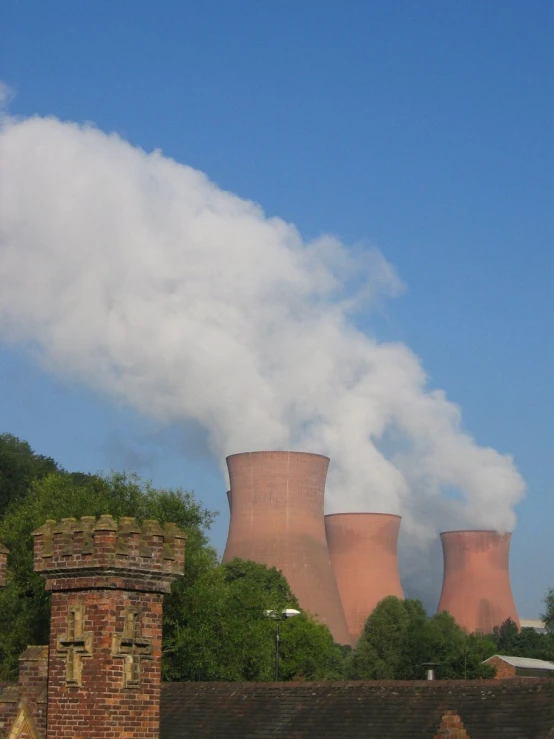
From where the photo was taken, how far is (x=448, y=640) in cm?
5384

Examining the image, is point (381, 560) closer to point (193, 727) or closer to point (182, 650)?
point (182, 650)

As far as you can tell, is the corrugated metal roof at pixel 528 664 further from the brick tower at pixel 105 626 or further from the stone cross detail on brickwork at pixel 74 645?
the stone cross detail on brickwork at pixel 74 645

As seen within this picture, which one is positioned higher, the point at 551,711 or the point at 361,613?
the point at 361,613

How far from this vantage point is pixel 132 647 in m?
9.45

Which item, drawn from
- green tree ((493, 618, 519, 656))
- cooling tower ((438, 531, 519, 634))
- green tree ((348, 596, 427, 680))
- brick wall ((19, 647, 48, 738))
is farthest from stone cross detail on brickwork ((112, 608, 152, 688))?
green tree ((493, 618, 519, 656))

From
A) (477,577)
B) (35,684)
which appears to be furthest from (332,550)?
(35,684)

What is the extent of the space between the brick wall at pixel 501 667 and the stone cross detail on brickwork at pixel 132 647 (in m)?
40.8

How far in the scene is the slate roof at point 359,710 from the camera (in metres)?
13.0

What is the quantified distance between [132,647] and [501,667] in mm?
43277

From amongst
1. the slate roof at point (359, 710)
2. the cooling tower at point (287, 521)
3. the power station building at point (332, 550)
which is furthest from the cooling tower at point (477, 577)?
the slate roof at point (359, 710)

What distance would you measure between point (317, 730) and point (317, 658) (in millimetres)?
35042

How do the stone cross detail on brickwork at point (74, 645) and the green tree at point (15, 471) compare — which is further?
the green tree at point (15, 471)

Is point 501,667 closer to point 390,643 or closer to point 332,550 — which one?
point 390,643

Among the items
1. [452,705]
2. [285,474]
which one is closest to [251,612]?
[285,474]
